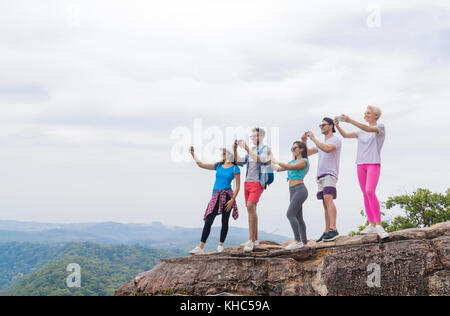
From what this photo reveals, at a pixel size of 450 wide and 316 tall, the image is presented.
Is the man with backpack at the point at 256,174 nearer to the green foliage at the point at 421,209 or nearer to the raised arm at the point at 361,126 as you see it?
the raised arm at the point at 361,126

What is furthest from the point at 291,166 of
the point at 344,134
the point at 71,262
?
the point at 71,262

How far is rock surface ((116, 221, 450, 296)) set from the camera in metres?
8.84

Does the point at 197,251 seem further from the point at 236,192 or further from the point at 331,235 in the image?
the point at 331,235

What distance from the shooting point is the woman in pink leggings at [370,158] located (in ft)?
31.7

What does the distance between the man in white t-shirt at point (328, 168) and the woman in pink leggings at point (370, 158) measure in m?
Answer: 0.37

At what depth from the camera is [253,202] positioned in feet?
33.9

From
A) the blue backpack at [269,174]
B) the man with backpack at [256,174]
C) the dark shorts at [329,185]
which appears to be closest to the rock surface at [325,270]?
the man with backpack at [256,174]

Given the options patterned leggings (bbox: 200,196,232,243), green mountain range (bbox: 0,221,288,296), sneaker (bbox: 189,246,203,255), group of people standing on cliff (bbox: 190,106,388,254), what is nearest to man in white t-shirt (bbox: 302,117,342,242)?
group of people standing on cliff (bbox: 190,106,388,254)

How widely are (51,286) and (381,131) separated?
9251cm

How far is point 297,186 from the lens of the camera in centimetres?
979

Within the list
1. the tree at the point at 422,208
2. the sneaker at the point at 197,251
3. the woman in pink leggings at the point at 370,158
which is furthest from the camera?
the tree at the point at 422,208

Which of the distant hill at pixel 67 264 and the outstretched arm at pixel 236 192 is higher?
the outstretched arm at pixel 236 192

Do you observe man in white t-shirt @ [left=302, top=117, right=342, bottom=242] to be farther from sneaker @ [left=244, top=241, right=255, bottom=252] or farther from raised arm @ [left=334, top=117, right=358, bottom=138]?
sneaker @ [left=244, top=241, right=255, bottom=252]
